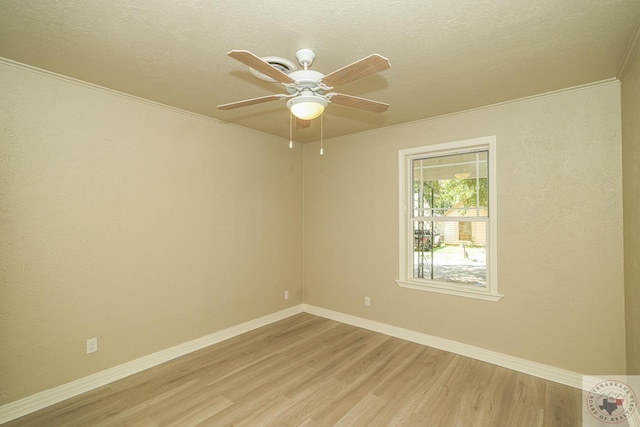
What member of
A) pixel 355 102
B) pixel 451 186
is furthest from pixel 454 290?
pixel 355 102

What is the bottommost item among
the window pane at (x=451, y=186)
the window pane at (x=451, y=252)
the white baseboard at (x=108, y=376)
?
the white baseboard at (x=108, y=376)

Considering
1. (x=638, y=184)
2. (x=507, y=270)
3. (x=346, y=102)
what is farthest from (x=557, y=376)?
(x=346, y=102)

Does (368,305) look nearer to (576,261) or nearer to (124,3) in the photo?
(576,261)

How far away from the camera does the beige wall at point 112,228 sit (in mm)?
2355

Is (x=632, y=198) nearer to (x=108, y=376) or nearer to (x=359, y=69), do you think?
(x=359, y=69)

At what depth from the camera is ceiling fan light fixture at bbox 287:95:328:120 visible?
6.15 feet

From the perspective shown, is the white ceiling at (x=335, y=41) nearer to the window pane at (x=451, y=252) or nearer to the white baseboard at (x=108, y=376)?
the window pane at (x=451, y=252)

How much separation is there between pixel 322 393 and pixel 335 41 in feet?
8.96

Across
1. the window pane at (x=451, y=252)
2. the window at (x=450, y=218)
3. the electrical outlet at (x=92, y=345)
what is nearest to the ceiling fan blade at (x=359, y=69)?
the window at (x=450, y=218)

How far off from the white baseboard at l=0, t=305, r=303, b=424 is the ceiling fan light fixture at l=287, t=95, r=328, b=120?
2835 mm

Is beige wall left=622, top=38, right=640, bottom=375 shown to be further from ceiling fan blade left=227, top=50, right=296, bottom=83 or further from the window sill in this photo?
ceiling fan blade left=227, top=50, right=296, bottom=83

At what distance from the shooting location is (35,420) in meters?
2.29

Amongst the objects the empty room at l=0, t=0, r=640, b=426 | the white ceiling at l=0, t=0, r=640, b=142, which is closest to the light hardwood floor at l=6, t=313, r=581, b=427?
the empty room at l=0, t=0, r=640, b=426

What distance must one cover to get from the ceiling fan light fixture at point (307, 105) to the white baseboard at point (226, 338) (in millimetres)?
2837
